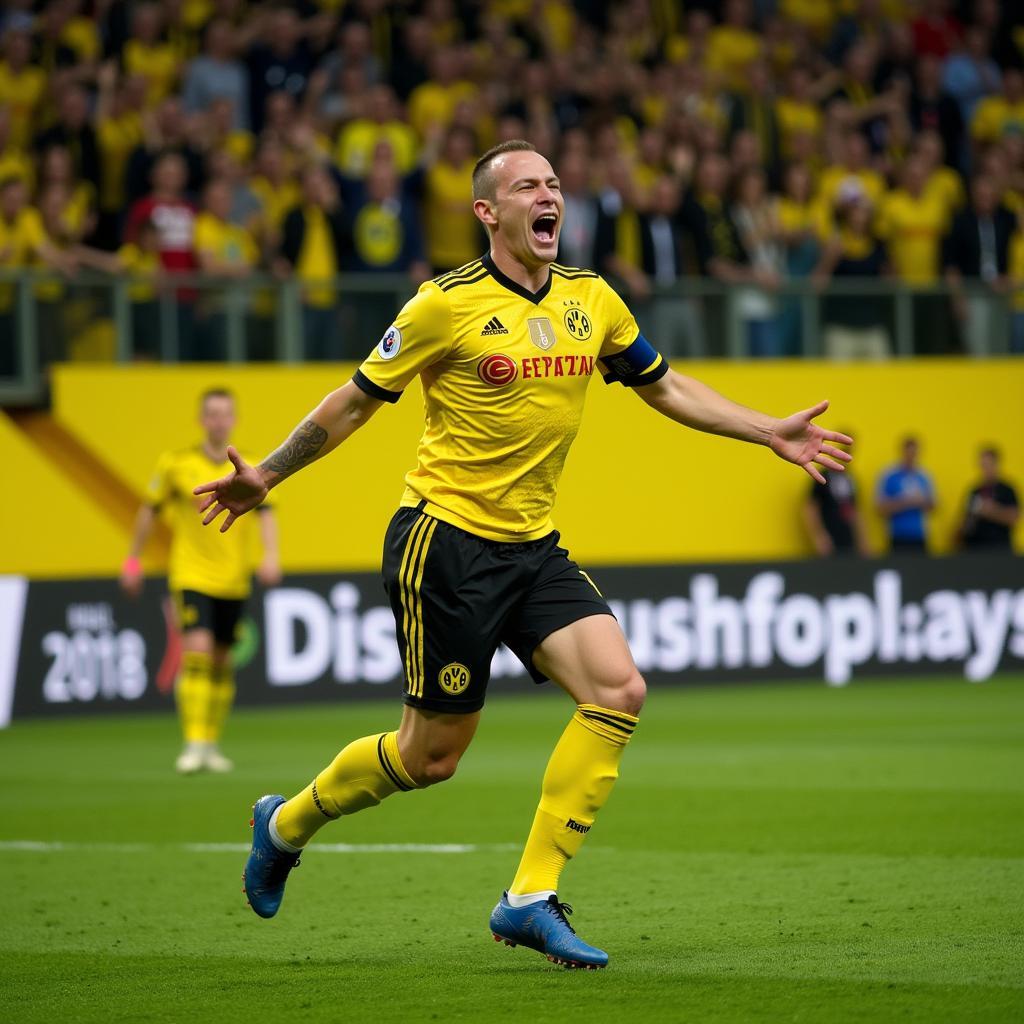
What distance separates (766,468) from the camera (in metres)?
20.9

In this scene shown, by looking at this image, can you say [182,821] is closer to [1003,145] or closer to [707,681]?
[707,681]

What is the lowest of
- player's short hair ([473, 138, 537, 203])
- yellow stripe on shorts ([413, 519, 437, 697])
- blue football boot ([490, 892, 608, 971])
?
blue football boot ([490, 892, 608, 971])

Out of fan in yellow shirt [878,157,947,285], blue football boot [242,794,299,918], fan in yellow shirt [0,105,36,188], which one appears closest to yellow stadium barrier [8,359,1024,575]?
fan in yellow shirt [878,157,947,285]

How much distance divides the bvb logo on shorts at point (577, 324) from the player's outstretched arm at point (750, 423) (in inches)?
12.7

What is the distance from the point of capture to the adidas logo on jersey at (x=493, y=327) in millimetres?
6223

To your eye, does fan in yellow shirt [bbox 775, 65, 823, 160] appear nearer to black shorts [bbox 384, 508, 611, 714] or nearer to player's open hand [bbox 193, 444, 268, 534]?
black shorts [bbox 384, 508, 611, 714]

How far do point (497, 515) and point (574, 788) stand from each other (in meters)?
0.92

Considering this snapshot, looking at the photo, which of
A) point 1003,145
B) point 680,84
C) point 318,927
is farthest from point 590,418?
point 318,927

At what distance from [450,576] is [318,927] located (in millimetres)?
1594

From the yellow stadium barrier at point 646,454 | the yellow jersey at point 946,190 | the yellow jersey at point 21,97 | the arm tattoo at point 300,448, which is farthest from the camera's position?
the yellow jersey at point 946,190

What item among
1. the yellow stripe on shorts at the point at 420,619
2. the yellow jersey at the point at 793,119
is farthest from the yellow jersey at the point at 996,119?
the yellow stripe on shorts at the point at 420,619

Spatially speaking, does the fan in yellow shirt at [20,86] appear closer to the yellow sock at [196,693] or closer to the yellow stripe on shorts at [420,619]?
the yellow sock at [196,693]

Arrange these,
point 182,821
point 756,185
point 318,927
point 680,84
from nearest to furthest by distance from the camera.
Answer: point 318,927 → point 182,821 → point 756,185 → point 680,84

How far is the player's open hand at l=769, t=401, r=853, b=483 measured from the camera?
21.4 feet
